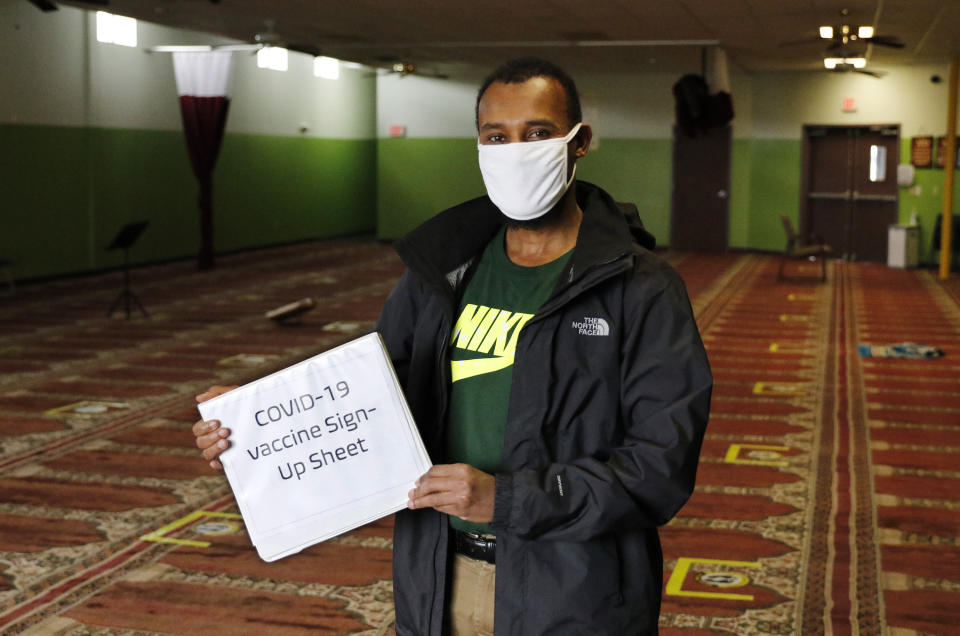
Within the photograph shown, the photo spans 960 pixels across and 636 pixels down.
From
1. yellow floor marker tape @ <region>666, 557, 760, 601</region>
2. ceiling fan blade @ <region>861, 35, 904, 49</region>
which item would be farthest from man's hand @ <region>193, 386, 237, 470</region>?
ceiling fan blade @ <region>861, 35, 904, 49</region>

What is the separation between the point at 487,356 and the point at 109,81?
14116mm

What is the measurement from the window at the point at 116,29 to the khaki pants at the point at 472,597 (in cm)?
1372

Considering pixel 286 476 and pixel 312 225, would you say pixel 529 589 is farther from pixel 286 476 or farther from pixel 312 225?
pixel 312 225

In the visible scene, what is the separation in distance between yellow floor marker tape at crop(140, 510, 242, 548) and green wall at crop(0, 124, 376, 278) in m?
9.02

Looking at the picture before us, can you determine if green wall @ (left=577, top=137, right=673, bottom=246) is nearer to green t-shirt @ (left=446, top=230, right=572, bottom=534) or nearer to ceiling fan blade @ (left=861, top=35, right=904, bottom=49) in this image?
ceiling fan blade @ (left=861, top=35, right=904, bottom=49)

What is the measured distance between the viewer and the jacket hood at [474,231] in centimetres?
185

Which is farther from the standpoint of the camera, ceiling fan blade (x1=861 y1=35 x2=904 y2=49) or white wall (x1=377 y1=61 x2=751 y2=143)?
white wall (x1=377 y1=61 x2=751 y2=143)

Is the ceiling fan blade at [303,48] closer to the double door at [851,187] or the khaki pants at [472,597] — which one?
the double door at [851,187]

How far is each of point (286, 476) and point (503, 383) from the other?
39 cm

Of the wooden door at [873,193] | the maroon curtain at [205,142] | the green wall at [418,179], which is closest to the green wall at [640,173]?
the green wall at [418,179]

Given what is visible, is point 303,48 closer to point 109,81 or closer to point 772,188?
point 109,81

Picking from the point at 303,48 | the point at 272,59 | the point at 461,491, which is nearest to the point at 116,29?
the point at 303,48

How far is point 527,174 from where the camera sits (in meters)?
1.80

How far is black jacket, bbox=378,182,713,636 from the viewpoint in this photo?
1.69 m
